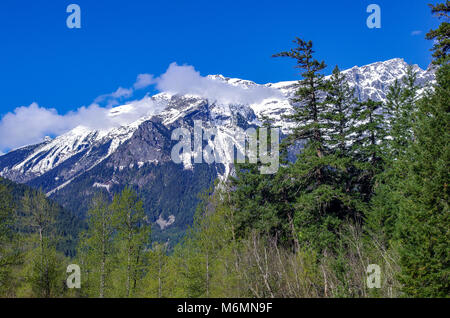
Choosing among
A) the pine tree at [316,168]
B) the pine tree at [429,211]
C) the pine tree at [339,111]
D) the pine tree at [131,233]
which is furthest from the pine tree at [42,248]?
the pine tree at [429,211]

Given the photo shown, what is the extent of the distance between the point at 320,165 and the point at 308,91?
17.3ft

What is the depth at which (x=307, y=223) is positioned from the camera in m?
22.3

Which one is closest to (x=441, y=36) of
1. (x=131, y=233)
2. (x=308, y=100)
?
(x=308, y=100)

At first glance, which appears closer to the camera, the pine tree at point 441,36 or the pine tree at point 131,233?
the pine tree at point 441,36

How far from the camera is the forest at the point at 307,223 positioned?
13742mm

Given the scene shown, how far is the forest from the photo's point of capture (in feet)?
45.1

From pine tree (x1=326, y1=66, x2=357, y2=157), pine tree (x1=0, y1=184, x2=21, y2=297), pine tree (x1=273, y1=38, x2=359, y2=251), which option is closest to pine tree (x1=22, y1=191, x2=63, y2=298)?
pine tree (x1=0, y1=184, x2=21, y2=297)

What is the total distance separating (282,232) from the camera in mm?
25859

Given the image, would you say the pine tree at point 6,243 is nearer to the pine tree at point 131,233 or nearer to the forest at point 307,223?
the forest at point 307,223

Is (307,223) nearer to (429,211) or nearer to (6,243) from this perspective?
(429,211)

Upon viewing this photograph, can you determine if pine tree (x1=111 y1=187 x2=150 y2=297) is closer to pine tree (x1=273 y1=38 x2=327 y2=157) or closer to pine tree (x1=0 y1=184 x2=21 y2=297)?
pine tree (x1=0 y1=184 x2=21 y2=297)

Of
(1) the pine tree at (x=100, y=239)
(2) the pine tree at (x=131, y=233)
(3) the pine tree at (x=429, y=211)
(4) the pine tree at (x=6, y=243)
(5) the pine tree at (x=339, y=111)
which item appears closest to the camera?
(3) the pine tree at (x=429, y=211)

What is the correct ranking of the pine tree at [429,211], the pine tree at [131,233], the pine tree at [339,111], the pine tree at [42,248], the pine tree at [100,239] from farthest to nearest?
the pine tree at [100,239], the pine tree at [131,233], the pine tree at [339,111], the pine tree at [42,248], the pine tree at [429,211]
